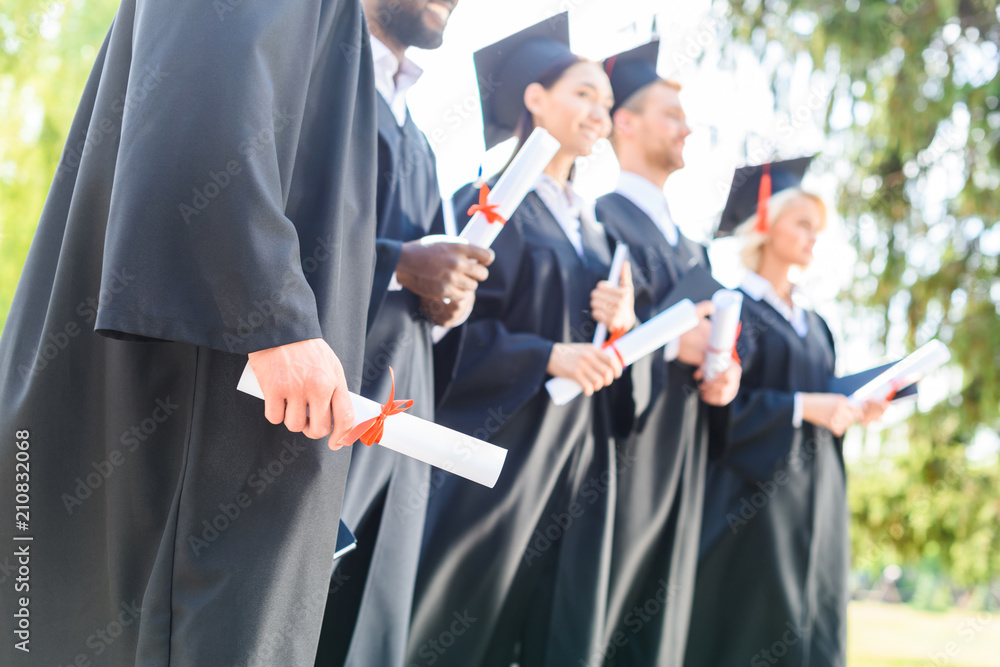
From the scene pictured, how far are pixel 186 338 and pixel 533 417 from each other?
75.2 inches

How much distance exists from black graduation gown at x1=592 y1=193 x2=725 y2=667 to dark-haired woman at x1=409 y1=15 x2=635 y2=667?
9.3 inches

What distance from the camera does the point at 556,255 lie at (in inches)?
132

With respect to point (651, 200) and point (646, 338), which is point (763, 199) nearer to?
point (651, 200)

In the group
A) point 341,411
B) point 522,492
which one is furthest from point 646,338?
point 341,411

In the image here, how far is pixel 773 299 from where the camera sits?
14.4 feet

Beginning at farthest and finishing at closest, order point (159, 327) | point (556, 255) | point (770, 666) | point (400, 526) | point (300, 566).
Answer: point (770, 666), point (556, 255), point (400, 526), point (300, 566), point (159, 327)

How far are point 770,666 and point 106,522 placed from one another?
3.15 metres

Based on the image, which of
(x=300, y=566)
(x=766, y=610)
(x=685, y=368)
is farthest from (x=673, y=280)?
(x=300, y=566)

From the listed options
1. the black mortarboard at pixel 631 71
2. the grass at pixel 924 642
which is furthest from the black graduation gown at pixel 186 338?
the grass at pixel 924 642

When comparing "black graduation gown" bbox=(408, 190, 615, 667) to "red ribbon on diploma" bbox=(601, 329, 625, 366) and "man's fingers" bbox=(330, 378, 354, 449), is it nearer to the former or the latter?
"red ribbon on diploma" bbox=(601, 329, 625, 366)

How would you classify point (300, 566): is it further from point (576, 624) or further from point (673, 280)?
point (673, 280)

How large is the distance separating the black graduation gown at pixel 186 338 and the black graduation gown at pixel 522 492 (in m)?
1.35

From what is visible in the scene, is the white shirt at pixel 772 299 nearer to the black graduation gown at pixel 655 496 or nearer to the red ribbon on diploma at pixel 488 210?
the black graduation gown at pixel 655 496

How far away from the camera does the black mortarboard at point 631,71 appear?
4219mm
